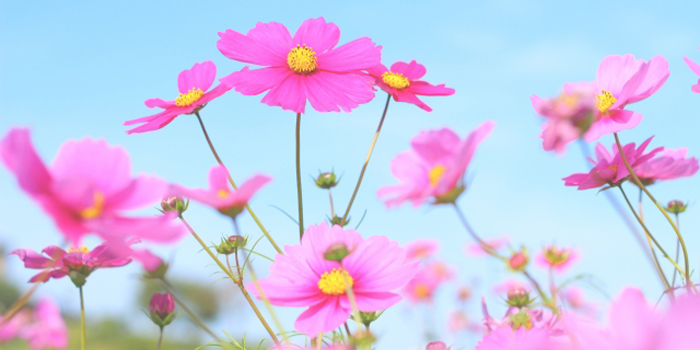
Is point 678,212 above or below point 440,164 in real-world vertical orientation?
above

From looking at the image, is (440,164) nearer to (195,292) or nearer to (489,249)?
(489,249)

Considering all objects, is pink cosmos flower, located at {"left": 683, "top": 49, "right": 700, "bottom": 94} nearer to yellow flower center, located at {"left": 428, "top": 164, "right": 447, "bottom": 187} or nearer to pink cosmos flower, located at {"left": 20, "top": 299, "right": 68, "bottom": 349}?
yellow flower center, located at {"left": 428, "top": 164, "right": 447, "bottom": 187}

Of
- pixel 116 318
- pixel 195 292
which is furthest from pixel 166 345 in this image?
pixel 195 292

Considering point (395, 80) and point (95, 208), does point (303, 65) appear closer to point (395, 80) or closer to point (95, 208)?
point (395, 80)

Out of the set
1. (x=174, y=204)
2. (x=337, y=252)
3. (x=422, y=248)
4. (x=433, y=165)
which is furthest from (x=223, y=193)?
(x=422, y=248)

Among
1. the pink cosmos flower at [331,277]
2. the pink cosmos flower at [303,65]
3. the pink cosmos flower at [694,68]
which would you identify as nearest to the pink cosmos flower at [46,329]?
the pink cosmos flower at [303,65]

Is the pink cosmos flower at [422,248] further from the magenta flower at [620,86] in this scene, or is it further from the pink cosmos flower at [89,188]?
the pink cosmos flower at [89,188]
